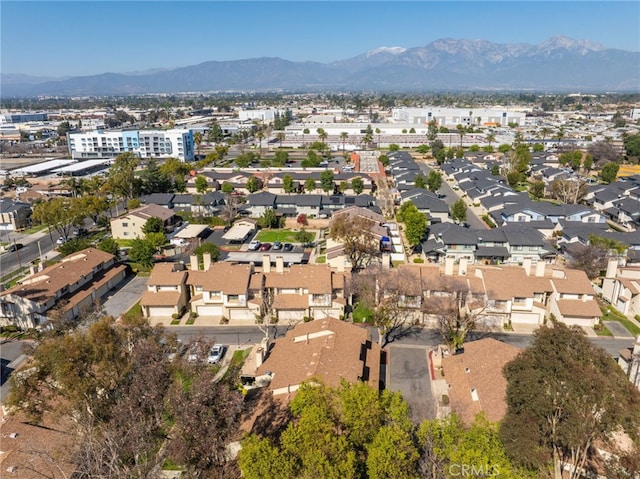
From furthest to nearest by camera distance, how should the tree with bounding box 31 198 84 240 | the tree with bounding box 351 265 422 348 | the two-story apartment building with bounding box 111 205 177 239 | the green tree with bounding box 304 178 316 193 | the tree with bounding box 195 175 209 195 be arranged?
1. the tree with bounding box 195 175 209 195
2. the green tree with bounding box 304 178 316 193
3. the two-story apartment building with bounding box 111 205 177 239
4. the tree with bounding box 31 198 84 240
5. the tree with bounding box 351 265 422 348

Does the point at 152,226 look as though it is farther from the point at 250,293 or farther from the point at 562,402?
the point at 562,402

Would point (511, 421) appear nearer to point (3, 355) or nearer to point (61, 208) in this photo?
point (3, 355)

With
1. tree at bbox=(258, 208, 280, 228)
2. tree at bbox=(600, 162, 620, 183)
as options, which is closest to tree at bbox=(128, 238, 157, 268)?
tree at bbox=(258, 208, 280, 228)

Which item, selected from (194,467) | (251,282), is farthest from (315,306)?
(194,467)

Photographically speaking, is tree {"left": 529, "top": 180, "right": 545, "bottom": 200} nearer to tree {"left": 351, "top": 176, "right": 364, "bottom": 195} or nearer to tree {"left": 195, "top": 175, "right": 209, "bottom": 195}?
tree {"left": 351, "top": 176, "right": 364, "bottom": 195}

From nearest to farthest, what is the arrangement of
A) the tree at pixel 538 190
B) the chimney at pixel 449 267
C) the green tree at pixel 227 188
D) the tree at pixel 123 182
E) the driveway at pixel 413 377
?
the driveway at pixel 413 377
the chimney at pixel 449 267
the tree at pixel 123 182
the tree at pixel 538 190
the green tree at pixel 227 188

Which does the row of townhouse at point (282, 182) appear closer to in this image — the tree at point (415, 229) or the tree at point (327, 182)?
the tree at point (327, 182)

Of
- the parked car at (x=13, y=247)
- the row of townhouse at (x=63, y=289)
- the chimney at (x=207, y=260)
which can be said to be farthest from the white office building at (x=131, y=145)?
the chimney at (x=207, y=260)
